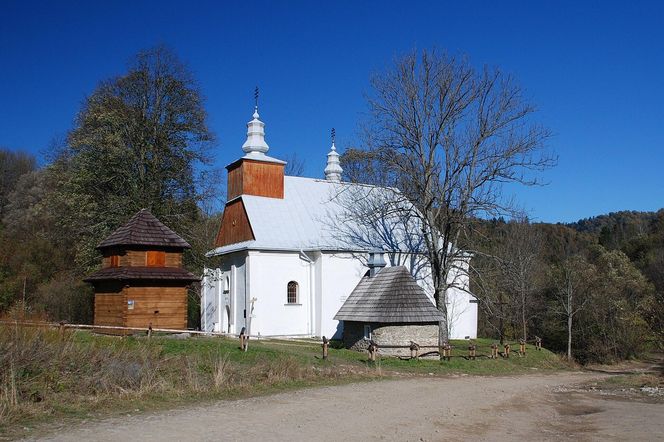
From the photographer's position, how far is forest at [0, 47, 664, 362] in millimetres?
29891

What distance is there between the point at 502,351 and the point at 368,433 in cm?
1987

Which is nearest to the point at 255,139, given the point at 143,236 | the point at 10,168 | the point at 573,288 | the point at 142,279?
the point at 143,236

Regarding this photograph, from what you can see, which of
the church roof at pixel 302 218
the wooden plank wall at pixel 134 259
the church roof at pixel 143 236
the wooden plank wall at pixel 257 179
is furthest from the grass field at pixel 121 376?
the wooden plank wall at pixel 257 179

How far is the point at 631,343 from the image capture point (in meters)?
39.3

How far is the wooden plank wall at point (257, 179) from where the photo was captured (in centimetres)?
3303

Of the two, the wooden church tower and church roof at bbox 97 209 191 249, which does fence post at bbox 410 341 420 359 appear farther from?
church roof at bbox 97 209 191 249

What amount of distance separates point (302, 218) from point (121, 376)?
65.7 ft

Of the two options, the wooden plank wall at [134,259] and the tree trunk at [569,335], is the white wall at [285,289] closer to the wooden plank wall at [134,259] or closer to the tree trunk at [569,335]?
the wooden plank wall at [134,259]

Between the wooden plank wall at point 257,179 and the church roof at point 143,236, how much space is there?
7678mm

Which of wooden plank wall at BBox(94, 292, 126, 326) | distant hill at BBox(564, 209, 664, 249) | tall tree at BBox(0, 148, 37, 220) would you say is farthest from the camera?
distant hill at BBox(564, 209, 664, 249)

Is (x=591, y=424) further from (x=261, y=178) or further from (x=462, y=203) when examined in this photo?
(x=261, y=178)

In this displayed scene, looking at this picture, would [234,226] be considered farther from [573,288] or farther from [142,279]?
[573,288]

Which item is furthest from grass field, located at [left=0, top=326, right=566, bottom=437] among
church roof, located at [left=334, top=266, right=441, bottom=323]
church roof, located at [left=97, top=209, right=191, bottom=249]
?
church roof, located at [left=97, top=209, right=191, bottom=249]

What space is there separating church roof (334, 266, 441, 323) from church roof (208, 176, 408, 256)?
17.2 ft
